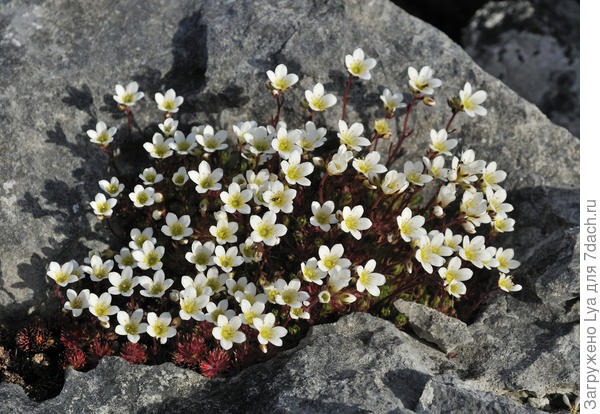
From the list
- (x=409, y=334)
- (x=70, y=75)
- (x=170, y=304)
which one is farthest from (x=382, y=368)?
(x=70, y=75)

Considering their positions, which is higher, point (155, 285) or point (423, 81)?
point (423, 81)

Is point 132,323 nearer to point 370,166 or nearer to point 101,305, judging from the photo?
point 101,305

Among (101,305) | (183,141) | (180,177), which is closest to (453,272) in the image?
(180,177)

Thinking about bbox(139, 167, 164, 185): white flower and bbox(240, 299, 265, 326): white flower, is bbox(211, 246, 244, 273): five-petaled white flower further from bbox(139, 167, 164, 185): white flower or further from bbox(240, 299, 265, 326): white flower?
bbox(139, 167, 164, 185): white flower

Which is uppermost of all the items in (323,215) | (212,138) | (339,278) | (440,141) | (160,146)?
(440,141)

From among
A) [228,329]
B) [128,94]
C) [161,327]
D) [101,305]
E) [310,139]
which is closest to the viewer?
[228,329]

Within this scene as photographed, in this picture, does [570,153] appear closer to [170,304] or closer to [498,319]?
[498,319]
